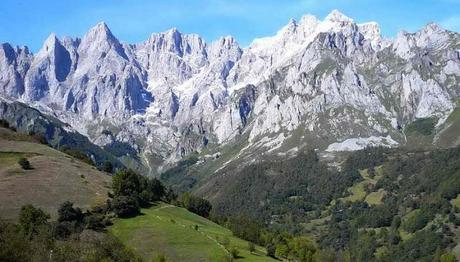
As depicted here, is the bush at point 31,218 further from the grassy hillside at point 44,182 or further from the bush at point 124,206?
the bush at point 124,206

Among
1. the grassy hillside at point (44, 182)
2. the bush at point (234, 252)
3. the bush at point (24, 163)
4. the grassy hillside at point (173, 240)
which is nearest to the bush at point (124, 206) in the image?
the grassy hillside at point (173, 240)

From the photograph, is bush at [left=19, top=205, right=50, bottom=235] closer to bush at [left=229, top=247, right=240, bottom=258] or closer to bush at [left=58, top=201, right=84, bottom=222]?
bush at [left=58, top=201, right=84, bottom=222]

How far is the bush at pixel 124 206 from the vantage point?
487 ft

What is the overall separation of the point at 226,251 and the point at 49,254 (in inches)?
2339

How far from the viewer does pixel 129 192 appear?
537 ft

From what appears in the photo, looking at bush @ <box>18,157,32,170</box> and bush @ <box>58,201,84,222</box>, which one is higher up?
bush @ <box>18,157,32,170</box>

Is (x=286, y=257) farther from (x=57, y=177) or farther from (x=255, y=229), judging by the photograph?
(x=57, y=177)

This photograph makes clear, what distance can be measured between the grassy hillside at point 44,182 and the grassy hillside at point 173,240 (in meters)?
13.7

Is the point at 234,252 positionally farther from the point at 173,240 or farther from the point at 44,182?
the point at 44,182

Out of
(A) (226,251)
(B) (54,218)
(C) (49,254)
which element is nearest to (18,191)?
(B) (54,218)

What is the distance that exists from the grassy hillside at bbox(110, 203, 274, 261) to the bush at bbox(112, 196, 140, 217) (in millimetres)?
2278

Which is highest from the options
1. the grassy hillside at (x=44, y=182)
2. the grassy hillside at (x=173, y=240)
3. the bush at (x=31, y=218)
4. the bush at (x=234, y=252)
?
the grassy hillside at (x=44, y=182)

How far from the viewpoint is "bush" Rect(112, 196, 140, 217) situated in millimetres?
148375

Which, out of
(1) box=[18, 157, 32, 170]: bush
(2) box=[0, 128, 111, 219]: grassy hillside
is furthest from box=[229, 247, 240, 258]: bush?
(1) box=[18, 157, 32, 170]: bush
